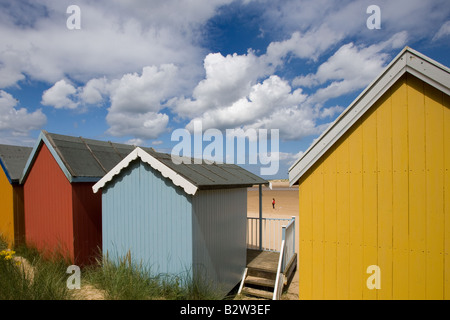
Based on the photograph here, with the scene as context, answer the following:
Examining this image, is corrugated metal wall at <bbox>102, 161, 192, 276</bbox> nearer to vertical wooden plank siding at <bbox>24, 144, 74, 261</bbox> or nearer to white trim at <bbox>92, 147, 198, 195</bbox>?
white trim at <bbox>92, 147, 198, 195</bbox>

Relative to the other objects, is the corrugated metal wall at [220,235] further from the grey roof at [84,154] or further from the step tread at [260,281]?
the grey roof at [84,154]

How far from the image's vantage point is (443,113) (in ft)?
13.1

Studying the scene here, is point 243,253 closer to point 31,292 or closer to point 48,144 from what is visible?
point 31,292

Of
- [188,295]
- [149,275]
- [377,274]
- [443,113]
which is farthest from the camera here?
[149,275]

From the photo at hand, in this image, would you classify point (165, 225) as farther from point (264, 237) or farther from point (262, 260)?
point (264, 237)

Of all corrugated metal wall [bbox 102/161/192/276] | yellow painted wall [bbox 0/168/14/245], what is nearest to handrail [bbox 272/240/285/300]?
corrugated metal wall [bbox 102/161/192/276]

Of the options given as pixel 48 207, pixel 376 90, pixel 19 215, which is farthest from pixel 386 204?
pixel 19 215

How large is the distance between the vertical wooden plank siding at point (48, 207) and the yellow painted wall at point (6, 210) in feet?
2.37

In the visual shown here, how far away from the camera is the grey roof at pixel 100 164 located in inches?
261

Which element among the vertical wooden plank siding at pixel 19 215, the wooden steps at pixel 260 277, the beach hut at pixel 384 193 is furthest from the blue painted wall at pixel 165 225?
the vertical wooden plank siding at pixel 19 215

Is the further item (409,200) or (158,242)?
(158,242)

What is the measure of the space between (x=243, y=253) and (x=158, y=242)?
3.77 metres

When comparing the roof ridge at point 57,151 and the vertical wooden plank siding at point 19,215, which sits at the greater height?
the roof ridge at point 57,151
